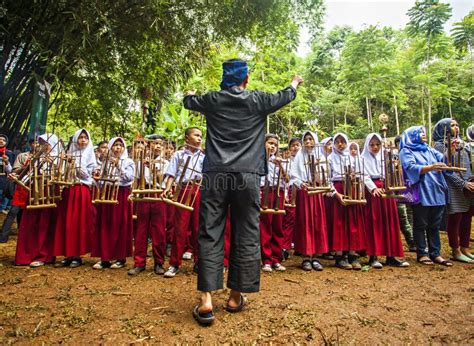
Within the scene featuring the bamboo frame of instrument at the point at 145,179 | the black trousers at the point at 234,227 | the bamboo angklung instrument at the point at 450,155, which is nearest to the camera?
the black trousers at the point at 234,227

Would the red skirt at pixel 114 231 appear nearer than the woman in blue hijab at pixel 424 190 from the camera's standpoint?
Yes

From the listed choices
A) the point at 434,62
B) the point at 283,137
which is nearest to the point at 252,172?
the point at 283,137

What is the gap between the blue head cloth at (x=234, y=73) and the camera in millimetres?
2834

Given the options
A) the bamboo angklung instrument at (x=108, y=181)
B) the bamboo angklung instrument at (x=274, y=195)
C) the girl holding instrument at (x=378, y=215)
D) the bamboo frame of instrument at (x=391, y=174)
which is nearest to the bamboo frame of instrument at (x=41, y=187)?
the bamboo angklung instrument at (x=108, y=181)

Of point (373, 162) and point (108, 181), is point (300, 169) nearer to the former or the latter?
point (373, 162)

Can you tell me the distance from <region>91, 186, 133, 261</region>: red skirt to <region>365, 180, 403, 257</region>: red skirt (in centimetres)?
334

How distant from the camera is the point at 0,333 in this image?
7.82ft

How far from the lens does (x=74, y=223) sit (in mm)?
4477

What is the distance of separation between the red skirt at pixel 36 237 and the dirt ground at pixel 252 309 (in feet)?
0.70

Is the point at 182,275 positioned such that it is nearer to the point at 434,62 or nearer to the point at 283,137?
the point at 283,137

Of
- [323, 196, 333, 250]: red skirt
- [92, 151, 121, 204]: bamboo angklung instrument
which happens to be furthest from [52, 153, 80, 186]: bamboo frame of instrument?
[323, 196, 333, 250]: red skirt

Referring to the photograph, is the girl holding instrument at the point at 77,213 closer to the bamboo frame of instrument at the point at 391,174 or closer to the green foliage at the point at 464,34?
the bamboo frame of instrument at the point at 391,174

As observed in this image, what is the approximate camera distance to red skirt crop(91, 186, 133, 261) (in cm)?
443

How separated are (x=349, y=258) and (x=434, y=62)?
1975 cm
